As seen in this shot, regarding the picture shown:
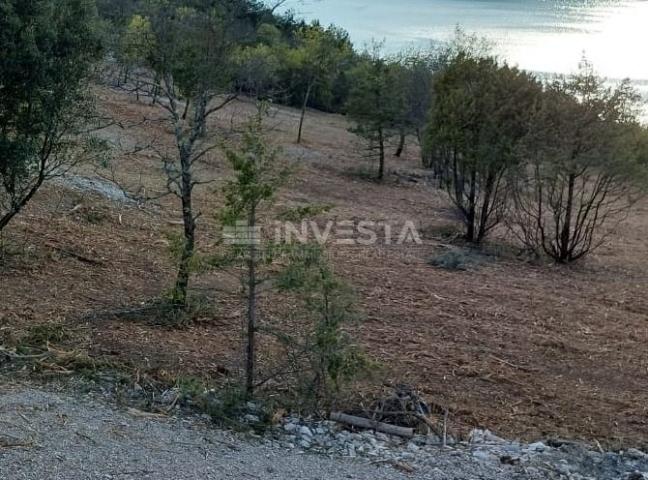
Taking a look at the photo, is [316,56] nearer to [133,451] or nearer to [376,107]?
[376,107]

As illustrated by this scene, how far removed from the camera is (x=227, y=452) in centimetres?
508

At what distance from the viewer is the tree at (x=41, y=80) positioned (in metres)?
7.66

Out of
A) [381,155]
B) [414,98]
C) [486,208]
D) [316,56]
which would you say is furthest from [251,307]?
[316,56]

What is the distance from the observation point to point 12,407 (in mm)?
5293

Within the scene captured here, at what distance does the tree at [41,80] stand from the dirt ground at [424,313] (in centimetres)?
139

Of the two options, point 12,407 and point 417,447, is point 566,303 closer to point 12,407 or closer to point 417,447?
point 417,447

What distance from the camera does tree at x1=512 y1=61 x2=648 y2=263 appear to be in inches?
546

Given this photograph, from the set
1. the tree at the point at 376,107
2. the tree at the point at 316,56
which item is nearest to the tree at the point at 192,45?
the tree at the point at 376,107

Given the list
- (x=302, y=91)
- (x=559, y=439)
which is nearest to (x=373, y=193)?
(x=559, y=439)

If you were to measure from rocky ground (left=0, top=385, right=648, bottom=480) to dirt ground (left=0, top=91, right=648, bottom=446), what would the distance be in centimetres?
72

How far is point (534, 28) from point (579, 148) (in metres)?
35.3

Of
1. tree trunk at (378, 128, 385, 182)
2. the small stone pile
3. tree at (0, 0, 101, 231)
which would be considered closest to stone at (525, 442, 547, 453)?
the small stone pile

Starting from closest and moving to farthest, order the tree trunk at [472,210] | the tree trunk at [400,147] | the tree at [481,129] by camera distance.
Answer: the tree at [481,129] → the tree trunk at [472,210] → the tree trunk at [400,147]

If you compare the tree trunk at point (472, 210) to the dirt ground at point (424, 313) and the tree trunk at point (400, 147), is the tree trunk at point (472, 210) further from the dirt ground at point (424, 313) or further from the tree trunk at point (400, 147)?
the tree trunk at point (400, 147)
